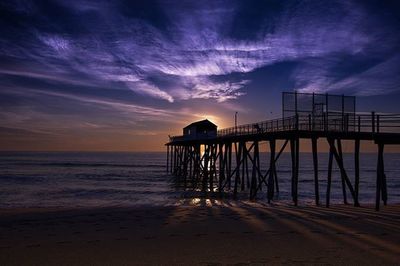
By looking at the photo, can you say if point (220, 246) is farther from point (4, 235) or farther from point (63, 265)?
point (4, 235)

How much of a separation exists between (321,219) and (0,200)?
21.1m

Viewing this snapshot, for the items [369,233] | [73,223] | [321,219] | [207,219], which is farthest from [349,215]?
[73,223]

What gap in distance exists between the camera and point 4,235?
36.6ft

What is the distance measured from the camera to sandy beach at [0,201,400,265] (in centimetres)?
789

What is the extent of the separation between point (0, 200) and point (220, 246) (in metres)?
20.8

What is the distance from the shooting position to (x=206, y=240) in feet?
31.9

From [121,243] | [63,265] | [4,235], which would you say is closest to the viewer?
[63,265]

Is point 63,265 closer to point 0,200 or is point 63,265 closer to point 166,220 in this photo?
point 166,220

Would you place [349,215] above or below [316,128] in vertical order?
below

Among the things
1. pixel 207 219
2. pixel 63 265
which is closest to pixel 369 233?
pixel 207 219

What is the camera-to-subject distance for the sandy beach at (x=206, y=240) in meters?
7.89

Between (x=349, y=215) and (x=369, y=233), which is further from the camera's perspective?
(x=349, y=215)

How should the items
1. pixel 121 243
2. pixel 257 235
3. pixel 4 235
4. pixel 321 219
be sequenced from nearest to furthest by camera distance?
pixel 121 243, pixel 257 235, pixel 4 235, pixel 321 219

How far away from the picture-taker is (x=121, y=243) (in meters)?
9.56
